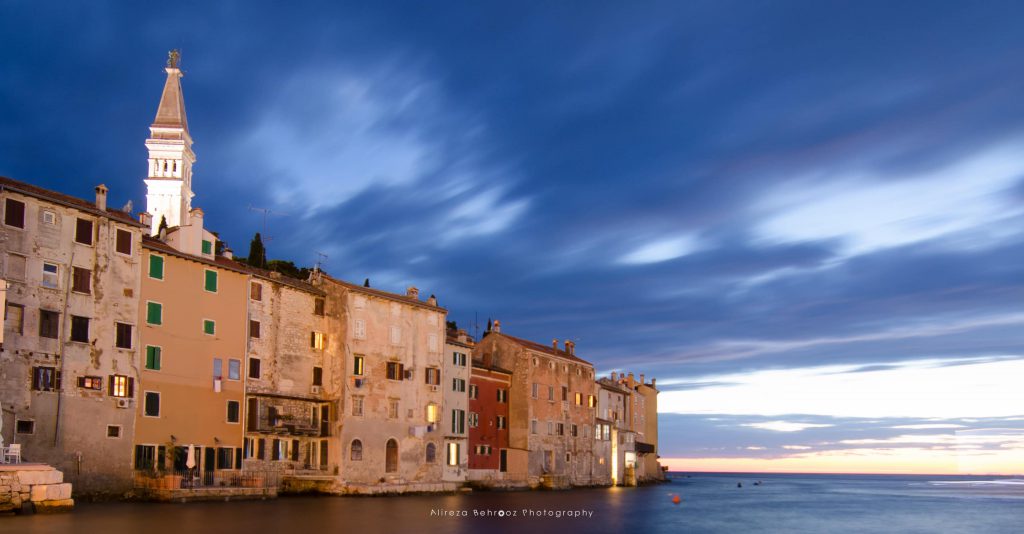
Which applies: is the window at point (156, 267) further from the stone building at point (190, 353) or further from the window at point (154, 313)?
the window at point (154, 313)

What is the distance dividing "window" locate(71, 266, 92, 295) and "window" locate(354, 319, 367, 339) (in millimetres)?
18993

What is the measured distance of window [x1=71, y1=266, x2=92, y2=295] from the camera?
44.2 m

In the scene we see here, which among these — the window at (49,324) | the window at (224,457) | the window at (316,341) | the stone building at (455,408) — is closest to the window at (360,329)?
the window at (316,341)

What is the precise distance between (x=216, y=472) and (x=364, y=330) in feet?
47.8

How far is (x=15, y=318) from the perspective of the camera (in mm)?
41500

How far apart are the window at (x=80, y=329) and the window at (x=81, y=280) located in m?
1.41

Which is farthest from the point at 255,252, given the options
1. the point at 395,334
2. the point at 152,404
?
the point at 152,404

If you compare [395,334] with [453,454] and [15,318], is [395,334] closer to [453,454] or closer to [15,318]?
[453,454]

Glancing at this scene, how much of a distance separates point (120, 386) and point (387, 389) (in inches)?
802

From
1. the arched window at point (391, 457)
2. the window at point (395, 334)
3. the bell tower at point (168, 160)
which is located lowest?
the arched window at point (391, 457)

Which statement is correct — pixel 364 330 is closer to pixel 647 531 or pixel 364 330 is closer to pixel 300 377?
pixel 300 377

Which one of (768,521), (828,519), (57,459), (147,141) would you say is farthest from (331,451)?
(147,141)

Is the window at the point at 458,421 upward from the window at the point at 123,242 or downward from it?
downward

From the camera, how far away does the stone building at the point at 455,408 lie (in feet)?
223
